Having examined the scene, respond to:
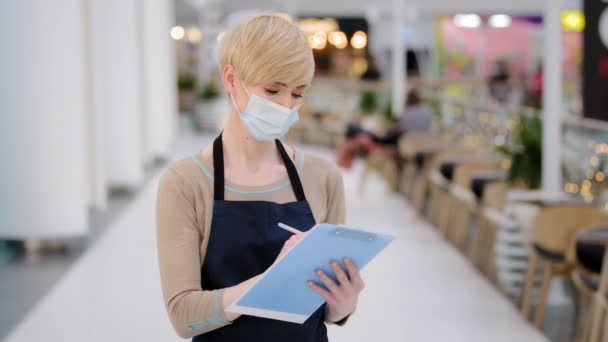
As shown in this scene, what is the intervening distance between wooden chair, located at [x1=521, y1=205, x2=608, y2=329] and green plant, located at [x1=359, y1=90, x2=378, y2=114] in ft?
38.0

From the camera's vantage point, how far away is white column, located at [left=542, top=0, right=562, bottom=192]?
6.86m

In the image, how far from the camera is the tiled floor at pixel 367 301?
519cm

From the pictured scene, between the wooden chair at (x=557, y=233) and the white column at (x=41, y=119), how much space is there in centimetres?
352

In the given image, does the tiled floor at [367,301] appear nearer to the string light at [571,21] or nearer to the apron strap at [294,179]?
the apron strap at [294,179]

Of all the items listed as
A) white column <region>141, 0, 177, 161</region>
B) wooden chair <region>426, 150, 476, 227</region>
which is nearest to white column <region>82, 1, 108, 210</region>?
wooden chair <region>426, 150, 476, 227</region>

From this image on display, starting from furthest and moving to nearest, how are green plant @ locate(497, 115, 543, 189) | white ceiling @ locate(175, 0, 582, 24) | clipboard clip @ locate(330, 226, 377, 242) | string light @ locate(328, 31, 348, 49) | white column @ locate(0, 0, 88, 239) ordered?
string light @ locate(328, 31, 348, 49) → white ceiling @ locate(175, 0, 582, 24) → green plant @ locate(497, 115, 543, 189) → white column @ locate(0, 0, 88, 239) → clipboard clip @ locate(330, 226, 377, 242)

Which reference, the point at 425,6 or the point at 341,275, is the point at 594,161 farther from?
the point at 425,6

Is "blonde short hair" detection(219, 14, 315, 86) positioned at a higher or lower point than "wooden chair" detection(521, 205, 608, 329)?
higher

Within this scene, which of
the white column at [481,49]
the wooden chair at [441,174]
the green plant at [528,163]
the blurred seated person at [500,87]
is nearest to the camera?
the green plant at [528,163]

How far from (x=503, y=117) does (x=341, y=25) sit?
23.5m

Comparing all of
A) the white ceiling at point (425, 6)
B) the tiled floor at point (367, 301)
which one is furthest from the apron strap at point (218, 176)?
the white ceiling at point (425, 6)

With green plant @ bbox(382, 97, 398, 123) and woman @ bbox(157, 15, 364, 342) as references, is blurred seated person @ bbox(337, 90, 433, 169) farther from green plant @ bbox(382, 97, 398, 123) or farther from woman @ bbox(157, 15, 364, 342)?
woman @ bbox(157, 15, 364, 342)

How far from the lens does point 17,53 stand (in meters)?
6.84

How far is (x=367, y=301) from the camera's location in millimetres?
5992
